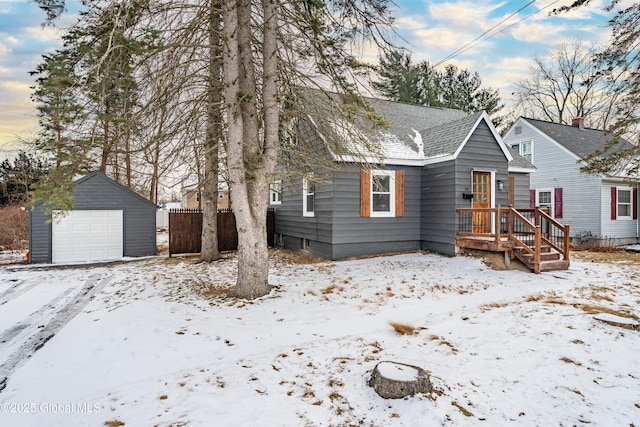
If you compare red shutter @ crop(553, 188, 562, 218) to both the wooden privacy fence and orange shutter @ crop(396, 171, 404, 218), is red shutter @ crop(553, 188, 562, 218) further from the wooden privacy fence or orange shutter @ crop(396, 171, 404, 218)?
the wooden privacy fence

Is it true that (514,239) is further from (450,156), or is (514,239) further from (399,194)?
(399,194)

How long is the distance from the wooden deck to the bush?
1765 centimetres

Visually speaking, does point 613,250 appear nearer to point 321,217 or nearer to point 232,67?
point 321,217

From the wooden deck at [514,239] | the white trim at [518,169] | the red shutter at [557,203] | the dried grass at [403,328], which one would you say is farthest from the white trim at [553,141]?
the dried grass at [403,328]

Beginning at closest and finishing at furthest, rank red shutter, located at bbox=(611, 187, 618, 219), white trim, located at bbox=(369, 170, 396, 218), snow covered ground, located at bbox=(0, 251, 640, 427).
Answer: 1. snow covered ground, located at bbox=(0, 251, 640, 427)
2. white trim, located at bbox=(369, 170, 396, 218)
3. red shutter, located at bbox=(611, 187, 618, 219)

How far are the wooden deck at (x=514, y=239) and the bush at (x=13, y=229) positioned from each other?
57.9 feet

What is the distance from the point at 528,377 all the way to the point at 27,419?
15.4 ft

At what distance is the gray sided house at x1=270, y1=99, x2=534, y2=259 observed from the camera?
1055cm

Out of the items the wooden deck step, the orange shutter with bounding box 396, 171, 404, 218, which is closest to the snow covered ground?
the wooden deck step

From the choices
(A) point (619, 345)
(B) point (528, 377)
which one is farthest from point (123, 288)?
(A) point (619, 345)

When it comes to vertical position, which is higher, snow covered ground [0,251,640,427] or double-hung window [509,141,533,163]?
double-hung window [509,141,533,163]

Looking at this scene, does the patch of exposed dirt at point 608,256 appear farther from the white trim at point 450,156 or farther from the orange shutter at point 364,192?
the orange shutter at point 364,192

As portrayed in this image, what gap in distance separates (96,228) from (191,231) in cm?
318

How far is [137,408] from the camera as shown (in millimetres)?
2928
